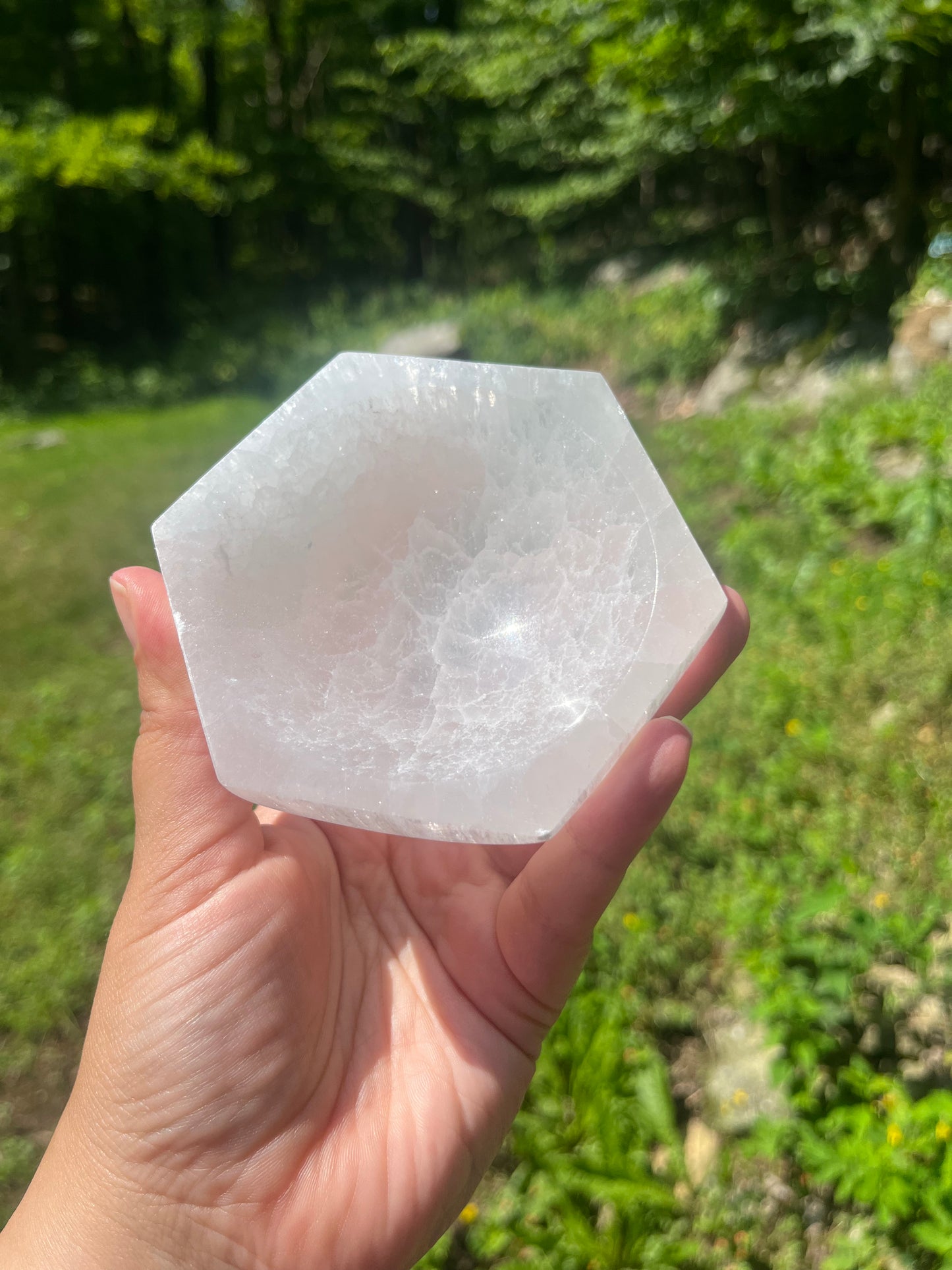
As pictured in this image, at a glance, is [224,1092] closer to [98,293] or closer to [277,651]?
[277,651]

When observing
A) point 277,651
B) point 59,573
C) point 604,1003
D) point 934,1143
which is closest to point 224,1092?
point 277,651

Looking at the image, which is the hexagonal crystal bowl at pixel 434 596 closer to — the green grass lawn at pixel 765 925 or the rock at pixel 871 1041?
the green grass lawn at pixel 765 925

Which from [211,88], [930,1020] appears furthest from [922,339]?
[211,88]

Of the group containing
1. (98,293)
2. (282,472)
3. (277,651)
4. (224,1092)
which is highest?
(282,472)

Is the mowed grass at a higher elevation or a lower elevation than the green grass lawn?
lower

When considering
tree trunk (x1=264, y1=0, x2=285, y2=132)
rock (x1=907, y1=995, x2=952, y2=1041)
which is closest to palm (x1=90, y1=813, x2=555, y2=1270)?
rock (x1=907, y1=995, x2=952, y2=1041)

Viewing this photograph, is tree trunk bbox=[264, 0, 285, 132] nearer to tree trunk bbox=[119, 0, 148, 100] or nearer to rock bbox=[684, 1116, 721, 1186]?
tree trunk bbox=[119, 0, 148, 100]
